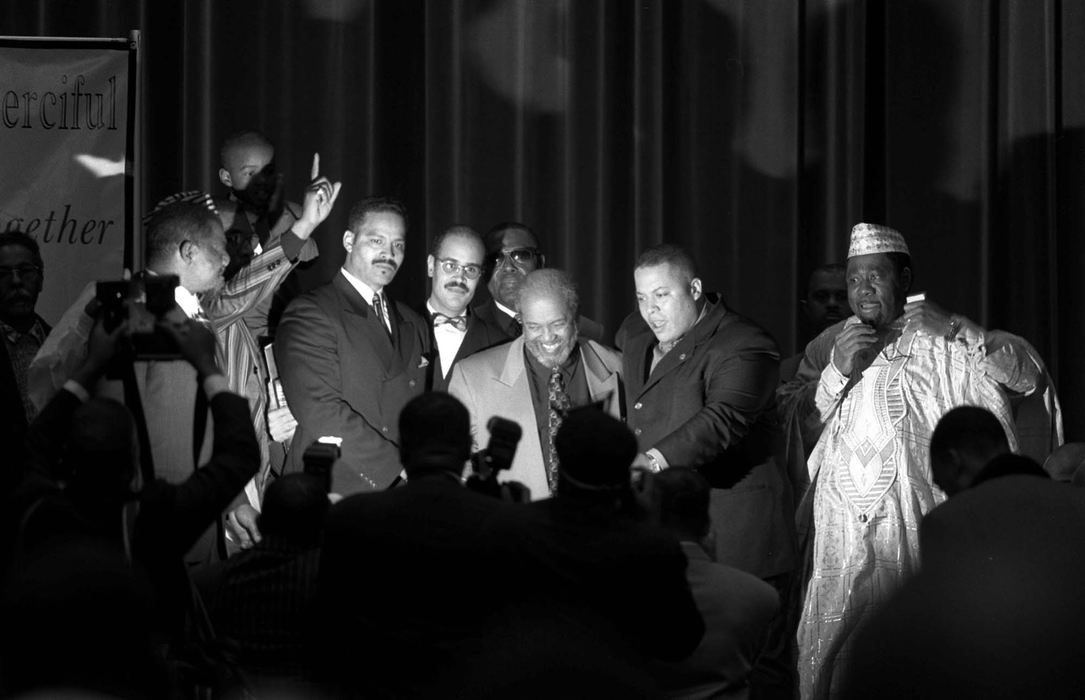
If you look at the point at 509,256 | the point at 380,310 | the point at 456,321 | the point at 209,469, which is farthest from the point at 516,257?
the point at 209,469

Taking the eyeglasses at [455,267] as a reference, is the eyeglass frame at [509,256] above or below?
above

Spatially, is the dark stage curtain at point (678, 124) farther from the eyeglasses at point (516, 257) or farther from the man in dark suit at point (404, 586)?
the man in dark suit at point (404, 586)

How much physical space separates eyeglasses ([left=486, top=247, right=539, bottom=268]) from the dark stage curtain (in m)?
1.05

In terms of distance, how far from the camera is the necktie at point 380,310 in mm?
5207

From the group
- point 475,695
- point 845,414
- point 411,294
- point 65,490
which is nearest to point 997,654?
point 475,695

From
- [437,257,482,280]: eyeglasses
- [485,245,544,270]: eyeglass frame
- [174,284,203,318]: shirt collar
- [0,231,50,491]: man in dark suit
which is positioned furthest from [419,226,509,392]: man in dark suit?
[0,231,50,491]: man in dark suit

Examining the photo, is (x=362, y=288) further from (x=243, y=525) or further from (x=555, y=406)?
(x=243, y=525)

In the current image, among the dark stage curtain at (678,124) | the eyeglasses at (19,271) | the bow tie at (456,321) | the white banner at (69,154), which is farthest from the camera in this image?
the dark stage curtain at (678,124)

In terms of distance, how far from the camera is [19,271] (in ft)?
15.8

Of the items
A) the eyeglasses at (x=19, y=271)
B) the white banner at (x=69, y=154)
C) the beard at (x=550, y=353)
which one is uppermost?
the white banner at (x=69, y=154)

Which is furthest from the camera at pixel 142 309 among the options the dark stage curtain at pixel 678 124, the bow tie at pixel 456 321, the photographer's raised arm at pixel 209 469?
the dark stage curtain at pixel 678 124

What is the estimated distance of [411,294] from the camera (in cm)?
675

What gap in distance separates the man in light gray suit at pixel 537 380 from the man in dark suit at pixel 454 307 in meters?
0.33

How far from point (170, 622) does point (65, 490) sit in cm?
45
